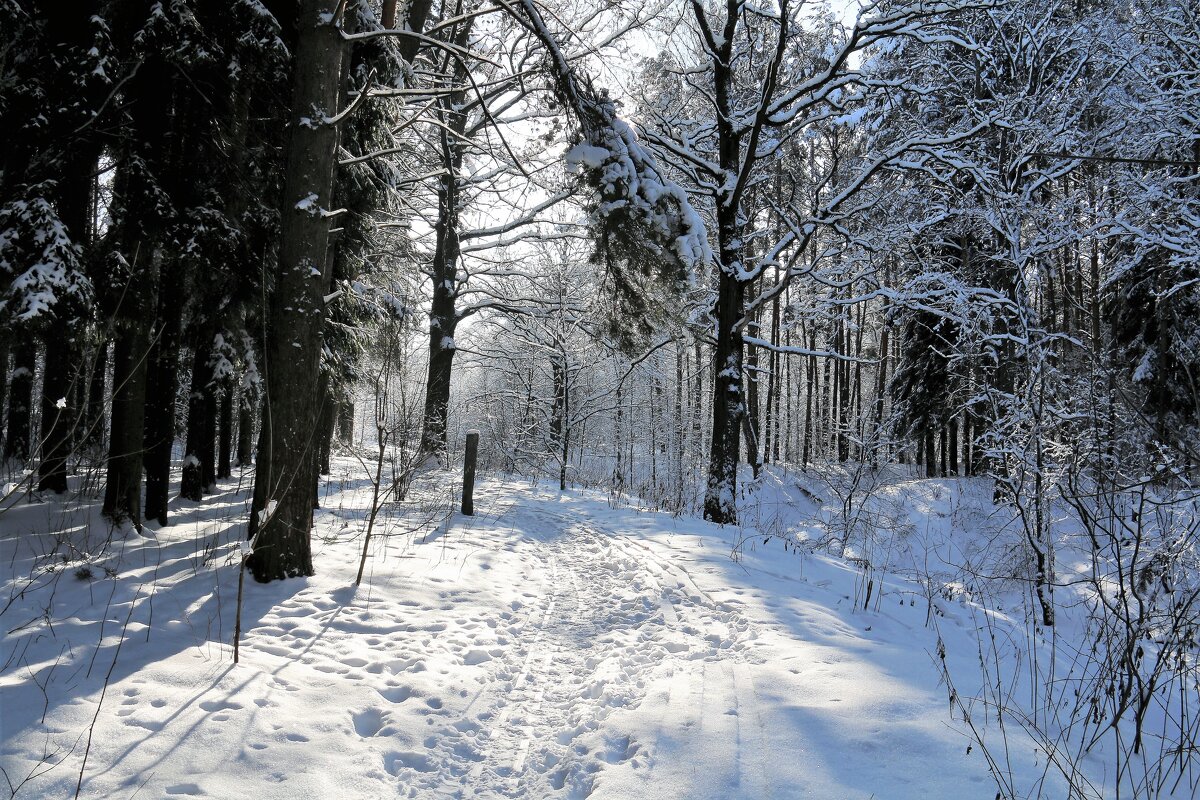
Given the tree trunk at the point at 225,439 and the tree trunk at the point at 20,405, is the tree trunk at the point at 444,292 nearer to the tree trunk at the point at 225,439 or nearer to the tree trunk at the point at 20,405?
the tree trunk at the point at 225,439

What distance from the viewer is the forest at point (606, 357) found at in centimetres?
311

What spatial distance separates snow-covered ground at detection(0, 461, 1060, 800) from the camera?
8.91 feet

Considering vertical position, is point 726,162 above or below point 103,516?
above

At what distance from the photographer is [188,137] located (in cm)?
689

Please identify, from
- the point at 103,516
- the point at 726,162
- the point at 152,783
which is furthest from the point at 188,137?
the point at 726,162

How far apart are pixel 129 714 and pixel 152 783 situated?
0.60m

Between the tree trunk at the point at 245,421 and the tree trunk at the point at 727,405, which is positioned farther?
the tree trunk at the point at 727,405

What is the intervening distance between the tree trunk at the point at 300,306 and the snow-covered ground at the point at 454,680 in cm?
49

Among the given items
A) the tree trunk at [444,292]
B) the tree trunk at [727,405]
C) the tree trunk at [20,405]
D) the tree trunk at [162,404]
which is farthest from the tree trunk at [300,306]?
the tree trunk at [444,292]

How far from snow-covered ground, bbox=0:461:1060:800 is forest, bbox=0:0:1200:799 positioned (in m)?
0.04

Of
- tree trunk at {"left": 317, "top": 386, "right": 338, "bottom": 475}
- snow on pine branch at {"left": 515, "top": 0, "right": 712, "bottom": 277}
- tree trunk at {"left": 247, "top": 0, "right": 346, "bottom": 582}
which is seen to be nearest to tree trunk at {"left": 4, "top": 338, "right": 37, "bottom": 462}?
tree trunk at {"left": 317, "top": 386, "right": 338, "bottom": 475}

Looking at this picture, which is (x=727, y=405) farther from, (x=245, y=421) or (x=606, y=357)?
(x=245, y=421)

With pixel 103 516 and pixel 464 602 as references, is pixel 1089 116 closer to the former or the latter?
pixel 464 602


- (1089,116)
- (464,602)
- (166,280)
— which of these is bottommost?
(464,602)
